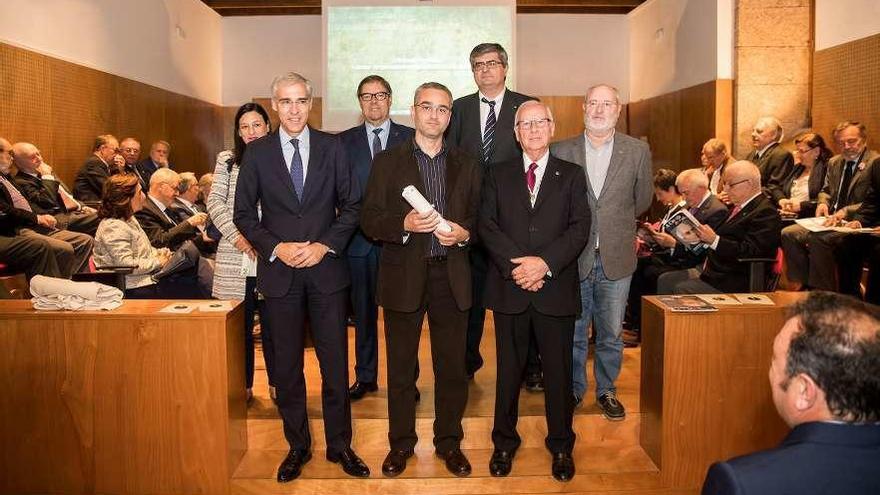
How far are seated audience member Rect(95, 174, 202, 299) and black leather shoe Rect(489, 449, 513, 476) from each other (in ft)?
6.92

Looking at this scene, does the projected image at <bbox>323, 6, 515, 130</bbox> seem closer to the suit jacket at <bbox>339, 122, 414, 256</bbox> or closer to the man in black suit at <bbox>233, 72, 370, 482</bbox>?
the suit jacket at <bbox>339, 122, 414, 256</bbox>

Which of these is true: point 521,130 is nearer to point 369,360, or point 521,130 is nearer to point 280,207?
point 280,207

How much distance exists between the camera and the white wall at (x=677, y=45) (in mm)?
7754

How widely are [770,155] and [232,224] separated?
17.0 ft

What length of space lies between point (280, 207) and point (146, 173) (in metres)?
5.59

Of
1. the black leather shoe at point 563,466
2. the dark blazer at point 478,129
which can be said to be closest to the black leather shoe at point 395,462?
the black leather shoe at point 563,466

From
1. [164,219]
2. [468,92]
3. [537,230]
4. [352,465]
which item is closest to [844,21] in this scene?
[468,92]

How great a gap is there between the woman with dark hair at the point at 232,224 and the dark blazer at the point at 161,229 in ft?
3.84

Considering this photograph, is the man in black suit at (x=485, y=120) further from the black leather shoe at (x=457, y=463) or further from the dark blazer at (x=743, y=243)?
the dark blazer at (x=743, y=243)

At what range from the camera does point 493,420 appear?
3.21 meters

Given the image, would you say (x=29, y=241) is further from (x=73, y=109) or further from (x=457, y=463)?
(x=457, y=463)

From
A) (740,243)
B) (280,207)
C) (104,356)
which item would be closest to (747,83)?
(740,243)

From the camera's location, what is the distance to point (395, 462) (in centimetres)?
292

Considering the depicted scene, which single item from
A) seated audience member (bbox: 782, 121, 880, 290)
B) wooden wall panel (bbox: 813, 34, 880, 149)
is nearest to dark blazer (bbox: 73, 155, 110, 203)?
seated audience member (bbox: 782, 121, 880, 290)
